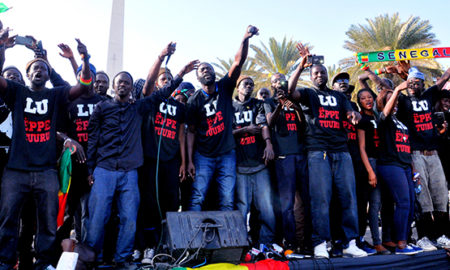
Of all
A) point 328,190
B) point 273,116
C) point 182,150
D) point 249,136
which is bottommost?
point 328,190

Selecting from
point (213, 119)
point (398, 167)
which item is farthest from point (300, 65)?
point (398, 167)

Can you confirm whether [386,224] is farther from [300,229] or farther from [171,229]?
[171,229]

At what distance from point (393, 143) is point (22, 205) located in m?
4.70

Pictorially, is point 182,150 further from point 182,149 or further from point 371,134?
point 371,134

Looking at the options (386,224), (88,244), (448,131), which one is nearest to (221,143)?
(88,244)

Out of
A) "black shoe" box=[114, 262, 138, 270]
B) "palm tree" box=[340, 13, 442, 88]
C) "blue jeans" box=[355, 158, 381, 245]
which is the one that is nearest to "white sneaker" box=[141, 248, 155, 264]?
"black shoe" box=[114, 262, 138, 270]

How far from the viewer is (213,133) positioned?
15.4 feet

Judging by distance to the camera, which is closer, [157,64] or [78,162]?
[78,162]

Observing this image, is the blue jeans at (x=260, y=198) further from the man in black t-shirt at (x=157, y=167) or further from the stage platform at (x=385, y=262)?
the man in black t-shirt at (x=157, y=167)

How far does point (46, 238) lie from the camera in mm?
3545

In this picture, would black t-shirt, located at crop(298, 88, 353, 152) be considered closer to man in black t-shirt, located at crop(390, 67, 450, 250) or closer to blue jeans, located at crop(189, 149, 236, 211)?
blue jeans, located at crop(189, 149, 236, 211)

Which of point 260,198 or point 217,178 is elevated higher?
point 217,178

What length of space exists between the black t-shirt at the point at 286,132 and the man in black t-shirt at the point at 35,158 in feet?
8.57

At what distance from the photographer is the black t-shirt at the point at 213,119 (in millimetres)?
4656
